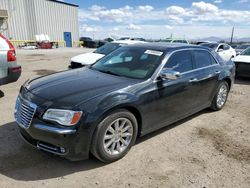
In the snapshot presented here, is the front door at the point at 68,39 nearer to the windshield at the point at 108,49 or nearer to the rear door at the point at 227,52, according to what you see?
the rear door at the point at 227,52

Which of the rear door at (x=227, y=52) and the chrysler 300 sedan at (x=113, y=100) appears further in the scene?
the rear door at (x=227, y=52)

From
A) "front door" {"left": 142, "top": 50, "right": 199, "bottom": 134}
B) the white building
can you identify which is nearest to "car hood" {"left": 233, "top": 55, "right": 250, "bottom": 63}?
"front door" {"left": 142, "top": 50, "right": 199, "bottom": 134}

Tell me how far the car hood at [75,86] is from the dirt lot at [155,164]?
0.91 meters

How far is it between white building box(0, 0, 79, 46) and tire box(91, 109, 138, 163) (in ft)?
92.2

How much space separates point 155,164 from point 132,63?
5.79 feet

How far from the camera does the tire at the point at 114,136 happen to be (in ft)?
10.5

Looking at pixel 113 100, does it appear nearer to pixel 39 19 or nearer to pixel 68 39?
pixel 39 19

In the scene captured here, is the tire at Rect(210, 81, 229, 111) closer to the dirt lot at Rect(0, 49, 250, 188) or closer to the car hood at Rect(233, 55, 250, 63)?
the dirt lot at Rect(0, 49, 250, 188)

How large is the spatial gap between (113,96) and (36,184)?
141 cm

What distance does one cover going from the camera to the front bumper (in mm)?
2998

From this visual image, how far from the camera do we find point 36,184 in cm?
297

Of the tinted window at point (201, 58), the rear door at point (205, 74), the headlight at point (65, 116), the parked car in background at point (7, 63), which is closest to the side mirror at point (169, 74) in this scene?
the rear door at point (205, 74)

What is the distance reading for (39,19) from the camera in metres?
30.9

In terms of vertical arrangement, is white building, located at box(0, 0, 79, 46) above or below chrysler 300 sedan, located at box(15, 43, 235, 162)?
above
